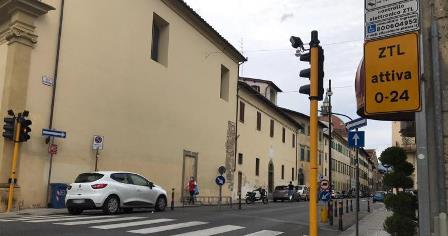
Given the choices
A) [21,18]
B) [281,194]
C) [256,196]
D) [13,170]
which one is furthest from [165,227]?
[281,194]

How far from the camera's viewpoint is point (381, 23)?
14.9 ft

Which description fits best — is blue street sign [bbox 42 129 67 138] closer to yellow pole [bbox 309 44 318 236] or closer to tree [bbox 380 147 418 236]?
tree [bbox 380 147 418 236]

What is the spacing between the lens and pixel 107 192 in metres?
18.0

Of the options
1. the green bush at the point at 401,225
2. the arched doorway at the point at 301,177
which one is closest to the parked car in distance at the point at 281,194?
the arched doorway at the point at 301,177

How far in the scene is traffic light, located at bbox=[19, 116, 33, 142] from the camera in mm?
18453

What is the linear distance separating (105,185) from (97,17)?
32.2ft

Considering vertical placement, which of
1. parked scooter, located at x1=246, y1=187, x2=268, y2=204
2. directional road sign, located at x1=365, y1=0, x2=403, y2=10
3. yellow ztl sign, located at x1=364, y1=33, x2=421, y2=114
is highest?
directional road sign, located at x1=365, y1=0, x2=403, y2=10

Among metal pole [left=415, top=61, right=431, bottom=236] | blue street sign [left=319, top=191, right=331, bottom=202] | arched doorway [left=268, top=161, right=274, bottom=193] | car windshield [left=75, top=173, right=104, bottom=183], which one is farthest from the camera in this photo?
arched doorway [left=268, top=161, right=274, bottom=193]

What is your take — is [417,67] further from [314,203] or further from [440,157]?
[314,203]

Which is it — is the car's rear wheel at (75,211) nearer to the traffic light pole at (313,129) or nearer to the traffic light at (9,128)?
the traffic light at (9,128)

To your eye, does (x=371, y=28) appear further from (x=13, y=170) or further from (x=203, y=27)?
(x=203, y=27)

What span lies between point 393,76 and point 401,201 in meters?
4.02

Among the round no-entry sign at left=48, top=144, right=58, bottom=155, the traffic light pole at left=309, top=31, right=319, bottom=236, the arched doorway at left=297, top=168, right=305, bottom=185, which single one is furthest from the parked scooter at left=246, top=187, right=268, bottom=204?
the traffic light pole at left=309, top=31, right=319, bottom=236

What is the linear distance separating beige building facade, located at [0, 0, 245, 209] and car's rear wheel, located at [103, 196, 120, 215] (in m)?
3.86
